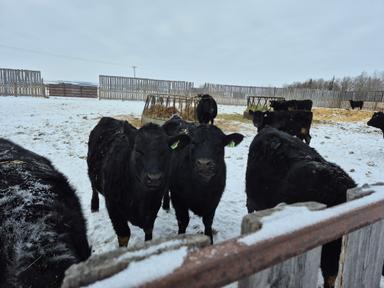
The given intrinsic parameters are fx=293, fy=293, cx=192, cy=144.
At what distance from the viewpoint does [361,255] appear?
1.40 meters

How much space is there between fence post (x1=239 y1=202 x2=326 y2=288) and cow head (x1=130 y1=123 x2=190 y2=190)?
6.75 ft

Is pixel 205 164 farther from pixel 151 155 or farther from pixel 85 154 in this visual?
pixel 85 154

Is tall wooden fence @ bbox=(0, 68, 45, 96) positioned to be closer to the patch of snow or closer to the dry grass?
the dry grass

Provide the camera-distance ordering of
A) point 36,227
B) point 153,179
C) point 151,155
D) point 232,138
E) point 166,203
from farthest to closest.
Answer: point 166,203, point 232,138, point 151,155, point 153,179, point 36,227

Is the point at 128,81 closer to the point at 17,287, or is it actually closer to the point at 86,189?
the point at 86,189

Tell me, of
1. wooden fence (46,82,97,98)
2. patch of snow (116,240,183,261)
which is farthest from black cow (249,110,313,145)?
wooden fence (46,82,97,98)

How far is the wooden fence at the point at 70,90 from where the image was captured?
97.6ft

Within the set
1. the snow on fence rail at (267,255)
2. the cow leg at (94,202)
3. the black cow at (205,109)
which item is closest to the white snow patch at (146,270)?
the snow on fence rail at (267,255)

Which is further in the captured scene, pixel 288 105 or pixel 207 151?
pixel 288 105

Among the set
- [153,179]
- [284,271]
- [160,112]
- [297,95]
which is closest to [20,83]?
[160,112]

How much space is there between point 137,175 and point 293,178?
5.72 ft

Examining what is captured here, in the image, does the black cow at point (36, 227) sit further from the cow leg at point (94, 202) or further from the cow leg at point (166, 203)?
the cow leg at point (166, 203)

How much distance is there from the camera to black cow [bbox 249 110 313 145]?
1124 centimetres

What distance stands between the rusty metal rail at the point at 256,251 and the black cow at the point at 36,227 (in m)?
1.06
